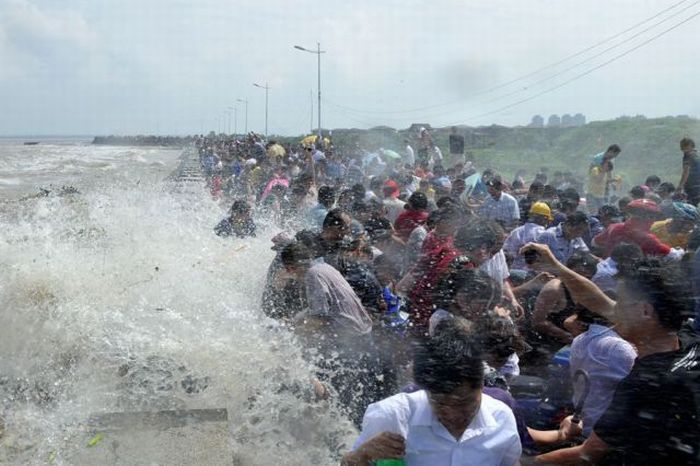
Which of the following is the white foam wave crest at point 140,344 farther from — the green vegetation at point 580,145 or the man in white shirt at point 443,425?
the green vegetation at point 580,145

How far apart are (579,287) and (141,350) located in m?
4.29

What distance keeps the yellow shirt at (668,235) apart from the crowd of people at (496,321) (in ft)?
0.06

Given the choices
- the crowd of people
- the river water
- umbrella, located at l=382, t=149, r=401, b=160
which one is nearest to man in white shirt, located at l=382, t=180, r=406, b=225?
the crowd of people

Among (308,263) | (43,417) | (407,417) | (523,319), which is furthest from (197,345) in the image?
(407,417)

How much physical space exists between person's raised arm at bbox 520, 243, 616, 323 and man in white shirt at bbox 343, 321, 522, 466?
1.62 m

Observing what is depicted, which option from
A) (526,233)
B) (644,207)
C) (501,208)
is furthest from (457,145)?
(644,207)

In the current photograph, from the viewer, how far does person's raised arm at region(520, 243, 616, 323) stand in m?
4.03

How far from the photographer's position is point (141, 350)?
6.67 meters

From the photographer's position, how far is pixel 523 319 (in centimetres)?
610

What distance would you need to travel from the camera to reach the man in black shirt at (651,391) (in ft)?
8.33

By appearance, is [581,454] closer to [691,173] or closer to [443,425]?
[443,425]

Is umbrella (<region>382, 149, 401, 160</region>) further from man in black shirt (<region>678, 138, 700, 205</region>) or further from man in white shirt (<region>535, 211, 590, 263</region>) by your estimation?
man in white shirt (<region>535, 211, 590, 263</region>)

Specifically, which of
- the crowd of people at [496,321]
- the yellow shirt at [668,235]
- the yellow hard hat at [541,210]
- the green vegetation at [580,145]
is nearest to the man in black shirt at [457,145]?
the green vegetation at [580,145]

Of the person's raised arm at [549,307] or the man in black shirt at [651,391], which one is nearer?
the man in black shirt at [651,391]
